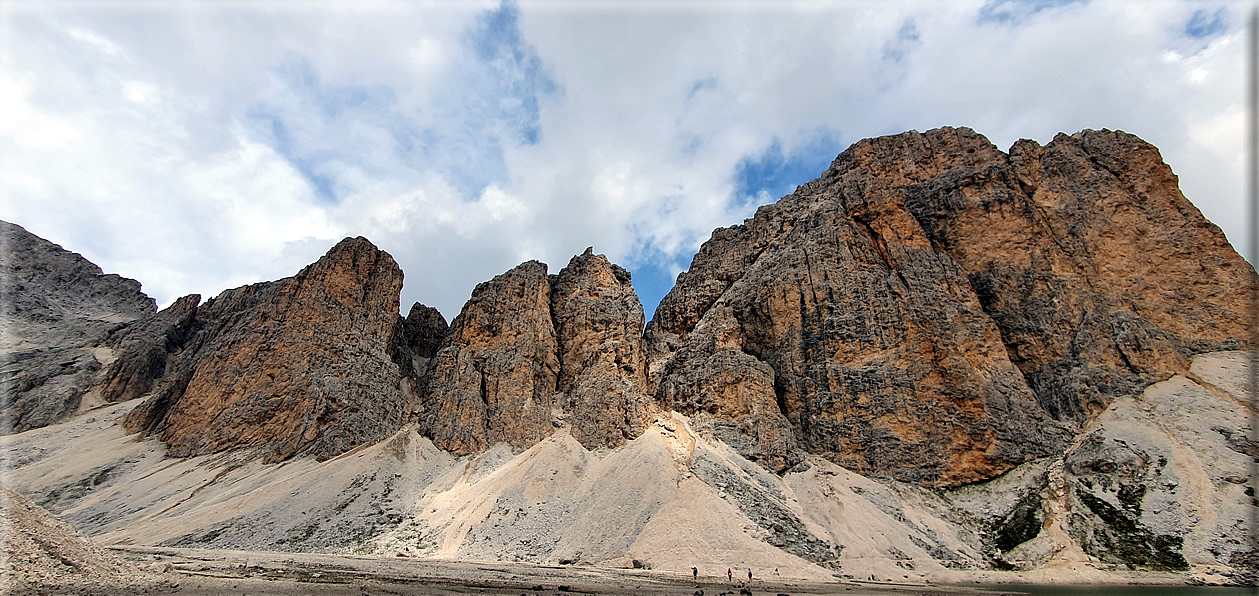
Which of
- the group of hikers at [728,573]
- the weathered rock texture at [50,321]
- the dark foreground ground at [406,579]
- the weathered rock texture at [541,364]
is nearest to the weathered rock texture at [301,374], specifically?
the weathered rock texture at [50,321]

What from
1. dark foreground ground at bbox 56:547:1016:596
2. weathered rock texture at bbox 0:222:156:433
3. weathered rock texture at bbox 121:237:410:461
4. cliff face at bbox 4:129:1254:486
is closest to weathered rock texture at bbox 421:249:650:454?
cliff face at bbox 4:129:1254:486

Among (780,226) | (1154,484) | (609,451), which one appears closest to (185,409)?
(609,451)

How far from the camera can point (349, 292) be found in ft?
248

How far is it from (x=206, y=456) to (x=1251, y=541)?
9637 cm

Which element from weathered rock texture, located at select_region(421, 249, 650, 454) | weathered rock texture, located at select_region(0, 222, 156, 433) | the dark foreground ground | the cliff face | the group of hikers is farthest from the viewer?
weathered rock texture, located at select_region(0, 222, 156, 433)

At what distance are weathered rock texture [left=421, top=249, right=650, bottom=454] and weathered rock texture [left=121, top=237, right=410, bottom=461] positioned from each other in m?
8.20

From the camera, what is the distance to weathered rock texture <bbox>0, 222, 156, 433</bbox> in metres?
75.2

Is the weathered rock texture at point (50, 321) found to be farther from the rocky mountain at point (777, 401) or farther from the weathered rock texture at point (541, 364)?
the weathered rock texture at point (541, 364)

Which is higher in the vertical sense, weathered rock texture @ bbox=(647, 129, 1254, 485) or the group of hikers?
weathered rock texture @ bbox=(647, 129, 1254, 485)

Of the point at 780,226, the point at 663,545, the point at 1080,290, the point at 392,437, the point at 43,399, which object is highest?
the point at 780,226

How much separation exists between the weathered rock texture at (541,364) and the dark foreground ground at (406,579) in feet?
73.4

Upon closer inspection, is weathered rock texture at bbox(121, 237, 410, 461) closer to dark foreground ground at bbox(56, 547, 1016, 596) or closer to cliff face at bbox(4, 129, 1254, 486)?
cliff face at bbox(4, 129, 1254, 486)

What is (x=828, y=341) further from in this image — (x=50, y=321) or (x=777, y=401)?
(x=50, y=321)

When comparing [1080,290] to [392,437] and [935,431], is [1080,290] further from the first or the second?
[392,437]
